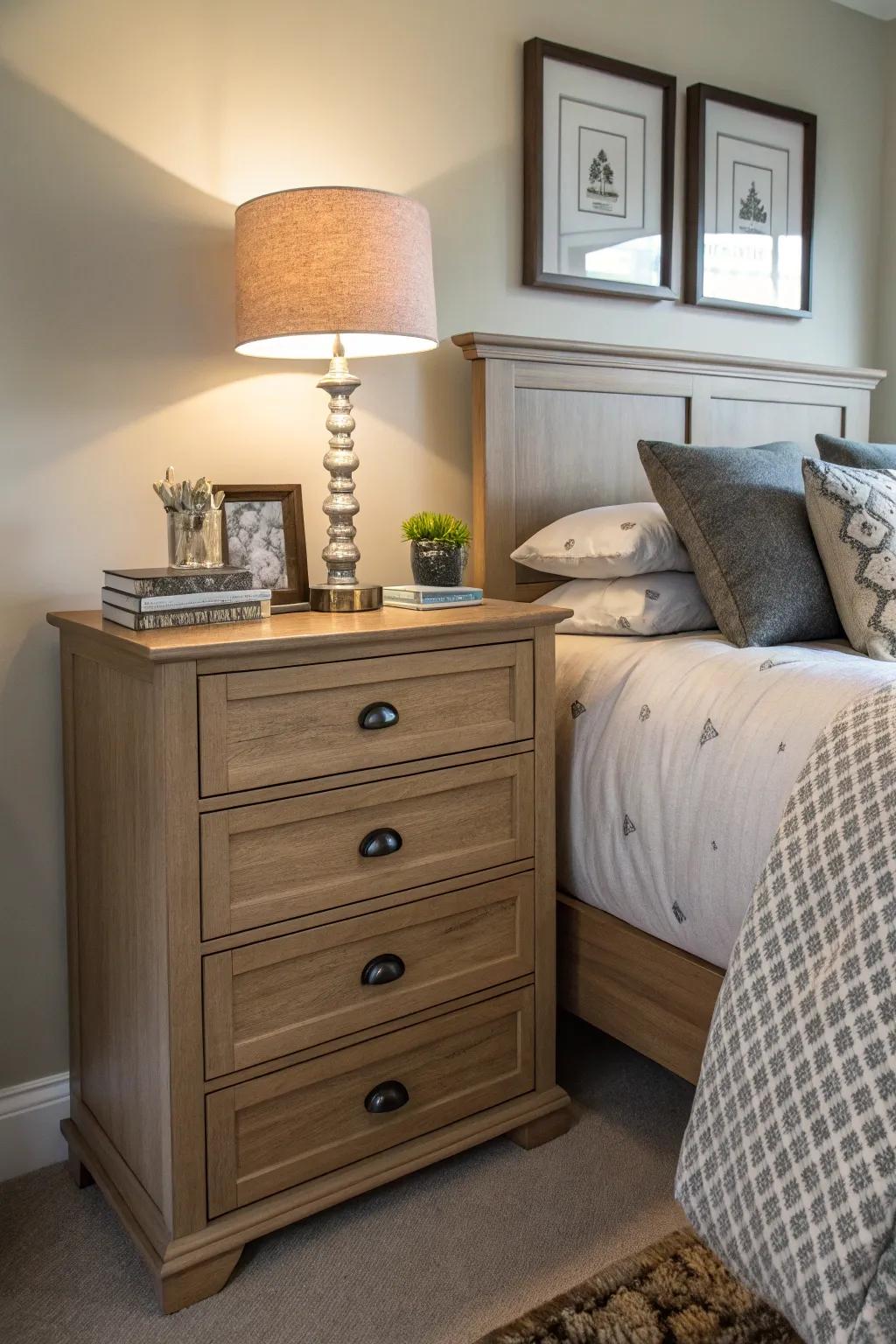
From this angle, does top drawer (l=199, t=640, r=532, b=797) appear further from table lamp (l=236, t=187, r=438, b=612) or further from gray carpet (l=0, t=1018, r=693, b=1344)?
gray carpet (l=0, t=1018, r=693, b=1344)

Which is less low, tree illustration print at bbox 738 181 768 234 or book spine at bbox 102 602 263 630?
tree illustration print at bbox 738 181 768 234

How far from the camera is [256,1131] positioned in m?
1.52

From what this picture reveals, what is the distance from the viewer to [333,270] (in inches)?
64.6

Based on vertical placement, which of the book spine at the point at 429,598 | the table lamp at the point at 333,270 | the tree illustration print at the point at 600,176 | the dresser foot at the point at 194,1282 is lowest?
the dresser foot at the point at 194,1282

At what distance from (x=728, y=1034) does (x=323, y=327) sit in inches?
44.4

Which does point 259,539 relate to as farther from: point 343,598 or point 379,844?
→ point 379,844

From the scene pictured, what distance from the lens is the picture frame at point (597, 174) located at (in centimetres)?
228

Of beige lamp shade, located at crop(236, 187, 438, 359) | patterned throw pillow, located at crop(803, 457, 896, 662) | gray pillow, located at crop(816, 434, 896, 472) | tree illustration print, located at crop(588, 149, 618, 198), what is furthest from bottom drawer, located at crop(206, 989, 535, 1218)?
tree illustration print, located at crop(588, 149, 618, 198)

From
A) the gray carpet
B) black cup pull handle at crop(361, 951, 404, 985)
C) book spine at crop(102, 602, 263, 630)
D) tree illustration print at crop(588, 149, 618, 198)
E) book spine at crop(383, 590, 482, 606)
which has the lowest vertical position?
the gray carpet

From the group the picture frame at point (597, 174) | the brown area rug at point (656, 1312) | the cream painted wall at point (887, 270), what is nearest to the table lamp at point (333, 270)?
the picture frame at point (597, 174)

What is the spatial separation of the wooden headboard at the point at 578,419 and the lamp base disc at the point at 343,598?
0.48m

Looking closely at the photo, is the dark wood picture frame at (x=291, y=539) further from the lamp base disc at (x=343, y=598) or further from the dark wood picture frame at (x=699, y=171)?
the dark wood picture frame at (x=699, y=171)

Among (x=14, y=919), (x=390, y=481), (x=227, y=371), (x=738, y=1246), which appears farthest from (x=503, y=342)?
(x=738, y=1246)

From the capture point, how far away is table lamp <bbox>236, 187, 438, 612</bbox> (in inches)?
64.5
